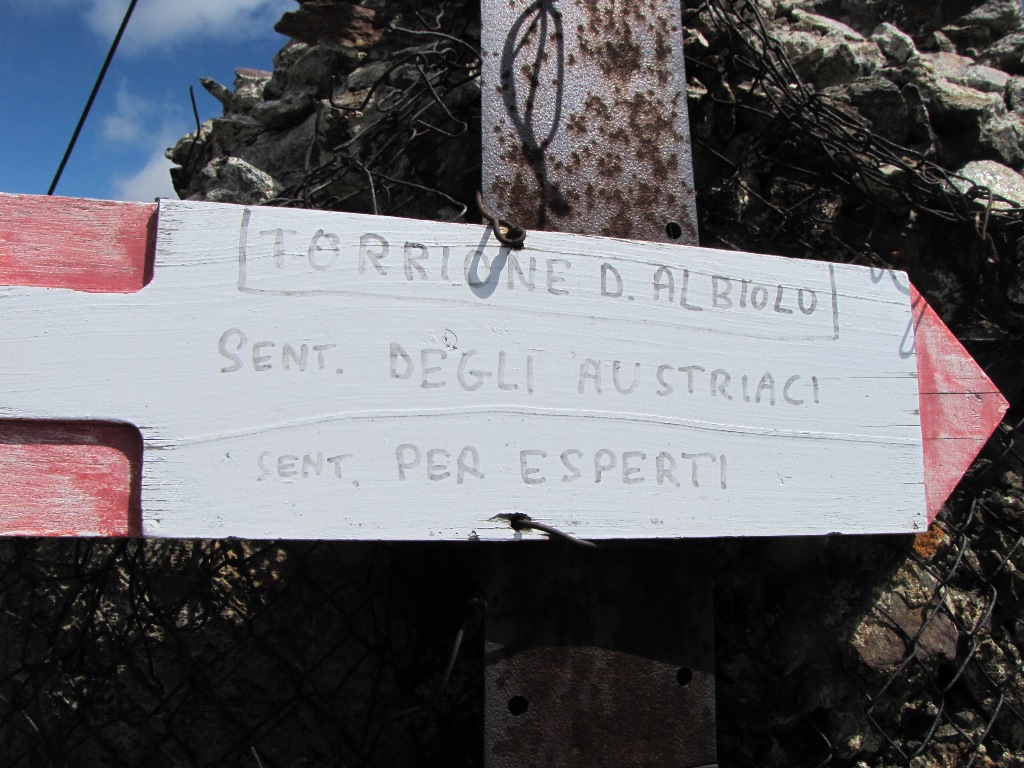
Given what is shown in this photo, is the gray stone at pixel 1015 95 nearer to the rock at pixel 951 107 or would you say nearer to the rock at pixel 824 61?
the rock at pixel 951 107

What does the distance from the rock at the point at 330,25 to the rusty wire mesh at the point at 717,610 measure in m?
0.36

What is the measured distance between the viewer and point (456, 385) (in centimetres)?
106

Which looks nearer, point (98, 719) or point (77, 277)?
point (77, 277)

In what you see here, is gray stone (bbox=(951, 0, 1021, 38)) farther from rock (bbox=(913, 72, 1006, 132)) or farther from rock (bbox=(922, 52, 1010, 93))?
rock (bbox=(913, 72, 1006, 132))

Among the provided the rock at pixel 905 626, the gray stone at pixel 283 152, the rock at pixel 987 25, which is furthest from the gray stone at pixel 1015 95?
the gray stone at pixel 283 152

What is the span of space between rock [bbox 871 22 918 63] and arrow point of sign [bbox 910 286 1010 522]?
0.84 meters

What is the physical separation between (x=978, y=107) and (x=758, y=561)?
1.13 metres

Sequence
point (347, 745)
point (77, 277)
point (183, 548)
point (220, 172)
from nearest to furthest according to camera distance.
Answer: point (77, 277) < point (347, 745) < point (183, 548) < point (220, 172)

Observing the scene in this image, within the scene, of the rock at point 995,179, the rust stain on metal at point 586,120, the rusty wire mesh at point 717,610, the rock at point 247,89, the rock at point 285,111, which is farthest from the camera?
the rock at point 247,89

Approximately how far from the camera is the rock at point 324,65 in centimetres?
192

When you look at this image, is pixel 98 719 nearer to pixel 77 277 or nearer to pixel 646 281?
pixel 77 277

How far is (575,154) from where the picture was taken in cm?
129

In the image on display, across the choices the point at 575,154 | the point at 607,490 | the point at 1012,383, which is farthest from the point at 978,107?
the point at 607,490

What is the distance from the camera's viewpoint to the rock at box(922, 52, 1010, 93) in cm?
194
